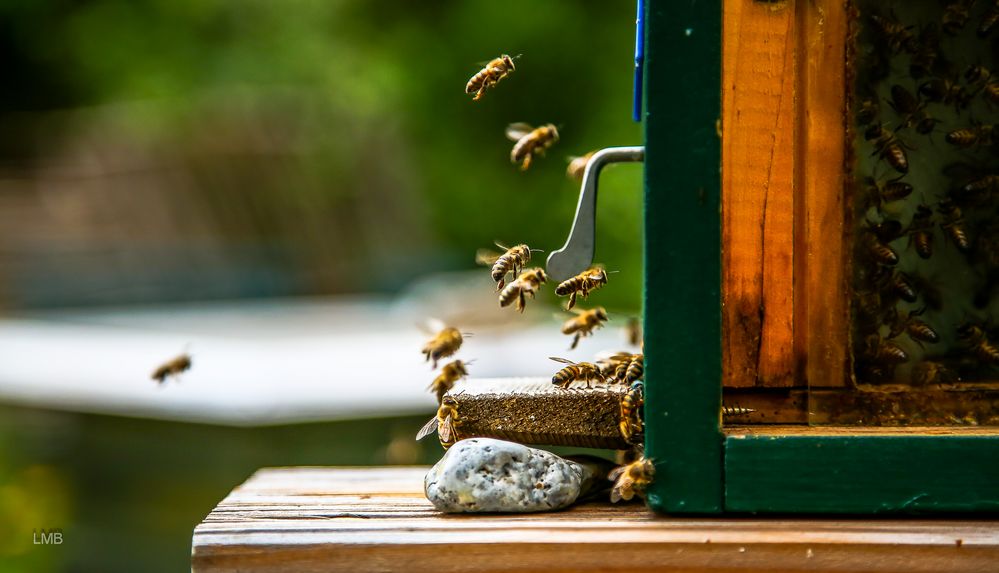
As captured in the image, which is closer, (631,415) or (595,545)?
(595,545)

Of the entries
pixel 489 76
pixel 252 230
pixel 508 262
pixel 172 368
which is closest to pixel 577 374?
pixel 508 262

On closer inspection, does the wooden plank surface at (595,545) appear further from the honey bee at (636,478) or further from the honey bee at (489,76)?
the honey bee at (489,76)

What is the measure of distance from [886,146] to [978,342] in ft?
1.21

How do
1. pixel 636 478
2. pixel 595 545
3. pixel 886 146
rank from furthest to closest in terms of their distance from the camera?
1. pixel 886 146
2. pixel 636 478
3. pixel 595 545

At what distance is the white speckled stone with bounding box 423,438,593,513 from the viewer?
166 centimetres

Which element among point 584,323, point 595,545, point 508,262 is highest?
point 508,262

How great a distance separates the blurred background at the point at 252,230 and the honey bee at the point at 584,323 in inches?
1.8

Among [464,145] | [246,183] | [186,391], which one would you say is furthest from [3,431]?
[464,145]

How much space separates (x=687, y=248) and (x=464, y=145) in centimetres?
1001

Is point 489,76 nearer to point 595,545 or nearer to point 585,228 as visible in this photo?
point 585,228

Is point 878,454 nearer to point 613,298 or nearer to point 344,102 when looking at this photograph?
point 613,298

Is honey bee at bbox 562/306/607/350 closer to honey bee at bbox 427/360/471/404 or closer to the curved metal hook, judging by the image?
honey bee at bbox 427/360/471/404

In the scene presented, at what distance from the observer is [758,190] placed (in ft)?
5.75

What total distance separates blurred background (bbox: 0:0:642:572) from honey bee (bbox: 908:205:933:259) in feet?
2.13
